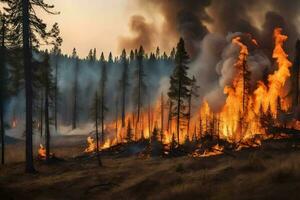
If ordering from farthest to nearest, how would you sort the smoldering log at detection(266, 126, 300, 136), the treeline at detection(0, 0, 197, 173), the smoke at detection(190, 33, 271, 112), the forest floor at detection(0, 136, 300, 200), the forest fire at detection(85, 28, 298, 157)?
1. the smoke at detection(190, 33, 271, 112)
2. the forest fire at detection(85, 28, 298, 157)
3. the smoldering log at detection(266, 126, 300, 136)
4. the treeline at detection(0, 0, 197, 173)
5. the forest floor at detection(0, 136, 300, 200)

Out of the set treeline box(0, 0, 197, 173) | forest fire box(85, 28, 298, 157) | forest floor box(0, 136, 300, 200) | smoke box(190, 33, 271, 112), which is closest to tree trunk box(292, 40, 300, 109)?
forest fire box(85, 28, 298, 157)

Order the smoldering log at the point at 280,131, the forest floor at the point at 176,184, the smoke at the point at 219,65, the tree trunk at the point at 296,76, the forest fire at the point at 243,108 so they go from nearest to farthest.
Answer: the forest floor at the point at 176,184
the smoldering log at the point at 280,131
the forest fire at the point at 243,108
the tree trunk at the point at 296,76
the smoke at the point at 219,65

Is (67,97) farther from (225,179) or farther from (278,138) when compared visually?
(225,179)

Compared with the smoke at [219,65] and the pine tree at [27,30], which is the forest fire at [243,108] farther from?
the pine tree at [27,30]

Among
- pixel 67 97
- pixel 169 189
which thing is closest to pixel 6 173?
pixel 169 189

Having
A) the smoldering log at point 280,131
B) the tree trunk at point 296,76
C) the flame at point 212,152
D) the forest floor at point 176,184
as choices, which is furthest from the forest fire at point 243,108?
the forest floor at point 176,184

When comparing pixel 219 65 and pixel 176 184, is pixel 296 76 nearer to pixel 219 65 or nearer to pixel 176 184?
pixel 219 65

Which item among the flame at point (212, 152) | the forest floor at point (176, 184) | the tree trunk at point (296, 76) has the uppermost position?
the tree trunk at point (296, 76)

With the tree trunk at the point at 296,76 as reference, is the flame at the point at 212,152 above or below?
below

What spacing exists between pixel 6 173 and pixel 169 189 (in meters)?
15.2

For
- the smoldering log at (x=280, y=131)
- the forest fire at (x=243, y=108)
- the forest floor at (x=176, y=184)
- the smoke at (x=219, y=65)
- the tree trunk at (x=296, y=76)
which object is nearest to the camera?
the forest floor at (x=176, y=184)

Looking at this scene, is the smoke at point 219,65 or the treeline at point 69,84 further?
the smoke at point 219,65

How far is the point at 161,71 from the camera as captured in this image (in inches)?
5148

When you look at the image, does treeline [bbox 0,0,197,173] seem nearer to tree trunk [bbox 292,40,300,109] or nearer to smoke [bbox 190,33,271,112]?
smoke [bbox 190,33,271,112]
